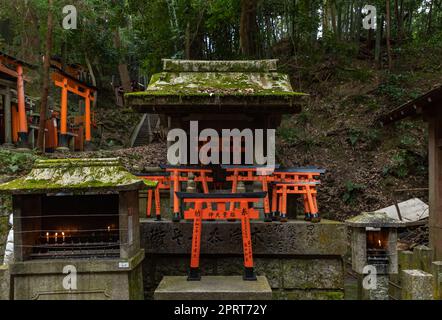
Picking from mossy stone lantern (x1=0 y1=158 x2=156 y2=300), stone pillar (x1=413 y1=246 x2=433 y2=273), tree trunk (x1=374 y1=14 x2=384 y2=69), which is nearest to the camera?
mossy stone lantern (x1=0 y1=158 x2=156 y2=300)

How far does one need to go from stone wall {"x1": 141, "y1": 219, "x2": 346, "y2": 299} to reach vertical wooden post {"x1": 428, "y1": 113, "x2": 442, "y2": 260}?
343 centimetres

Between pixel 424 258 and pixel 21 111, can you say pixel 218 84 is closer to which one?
pixel 424 258

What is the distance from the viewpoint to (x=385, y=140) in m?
18.1

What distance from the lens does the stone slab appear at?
334 inches

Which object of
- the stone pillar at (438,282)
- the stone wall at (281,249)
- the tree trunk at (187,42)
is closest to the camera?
the stone pillar at (438,282)

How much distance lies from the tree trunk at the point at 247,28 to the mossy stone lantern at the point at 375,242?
495 inches

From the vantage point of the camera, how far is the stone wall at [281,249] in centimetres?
851

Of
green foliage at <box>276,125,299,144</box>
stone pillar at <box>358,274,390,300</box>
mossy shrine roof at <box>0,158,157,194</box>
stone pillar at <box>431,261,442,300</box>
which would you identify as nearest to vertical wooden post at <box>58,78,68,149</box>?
green foliage at <box>276,125,299,144</box>

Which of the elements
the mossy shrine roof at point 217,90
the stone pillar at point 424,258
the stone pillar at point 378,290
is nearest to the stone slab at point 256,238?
the stone pillar at point 378,290

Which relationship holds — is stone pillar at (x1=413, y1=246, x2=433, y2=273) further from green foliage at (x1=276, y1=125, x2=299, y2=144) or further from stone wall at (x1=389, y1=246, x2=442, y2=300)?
green foliage at (x1=276, y1=125, x2=299, y2=144)

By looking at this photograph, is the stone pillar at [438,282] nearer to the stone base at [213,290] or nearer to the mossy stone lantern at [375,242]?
the mossy stone lantern at [375,242]

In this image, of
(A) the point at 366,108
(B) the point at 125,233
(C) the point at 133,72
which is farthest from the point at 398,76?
(C) the point at 133,72

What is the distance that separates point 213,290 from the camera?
681cm

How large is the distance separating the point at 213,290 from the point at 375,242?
12.0 ft
